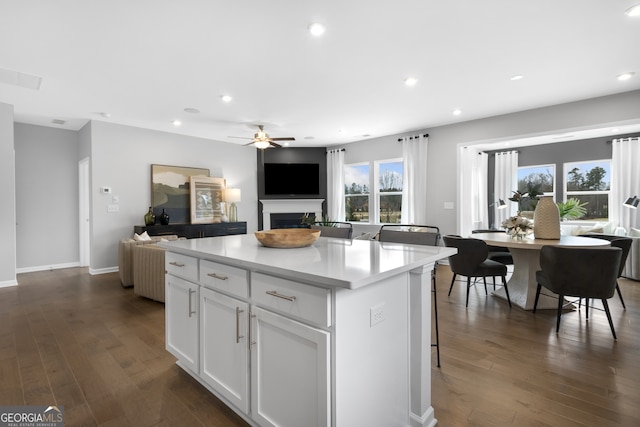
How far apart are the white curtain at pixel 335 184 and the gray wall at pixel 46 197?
5.36 m

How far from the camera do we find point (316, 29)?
2.57 metres

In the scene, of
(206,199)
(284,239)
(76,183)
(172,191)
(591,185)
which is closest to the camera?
(284,239)

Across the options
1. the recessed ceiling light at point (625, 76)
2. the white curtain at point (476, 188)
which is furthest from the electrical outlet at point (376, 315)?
the white curtain at point (476, 188)

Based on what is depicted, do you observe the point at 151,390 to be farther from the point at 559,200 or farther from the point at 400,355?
the point at 559,200

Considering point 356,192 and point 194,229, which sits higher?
point 356,192

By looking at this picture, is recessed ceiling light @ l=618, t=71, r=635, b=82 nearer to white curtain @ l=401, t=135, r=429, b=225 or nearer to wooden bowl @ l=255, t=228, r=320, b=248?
white curtain @ l=401, t=135, r=429, b=225

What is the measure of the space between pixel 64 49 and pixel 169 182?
3.45 metres

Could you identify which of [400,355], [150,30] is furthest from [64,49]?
[400,355]

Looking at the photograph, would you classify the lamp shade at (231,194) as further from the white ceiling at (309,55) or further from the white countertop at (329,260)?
the white countertop at (329,260)

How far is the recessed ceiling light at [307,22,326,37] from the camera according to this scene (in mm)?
2526

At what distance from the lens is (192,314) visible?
1906 mm

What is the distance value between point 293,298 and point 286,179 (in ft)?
21.7

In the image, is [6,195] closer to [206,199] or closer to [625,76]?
[206,199]

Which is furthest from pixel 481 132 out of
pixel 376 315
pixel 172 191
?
pixel 172 191
